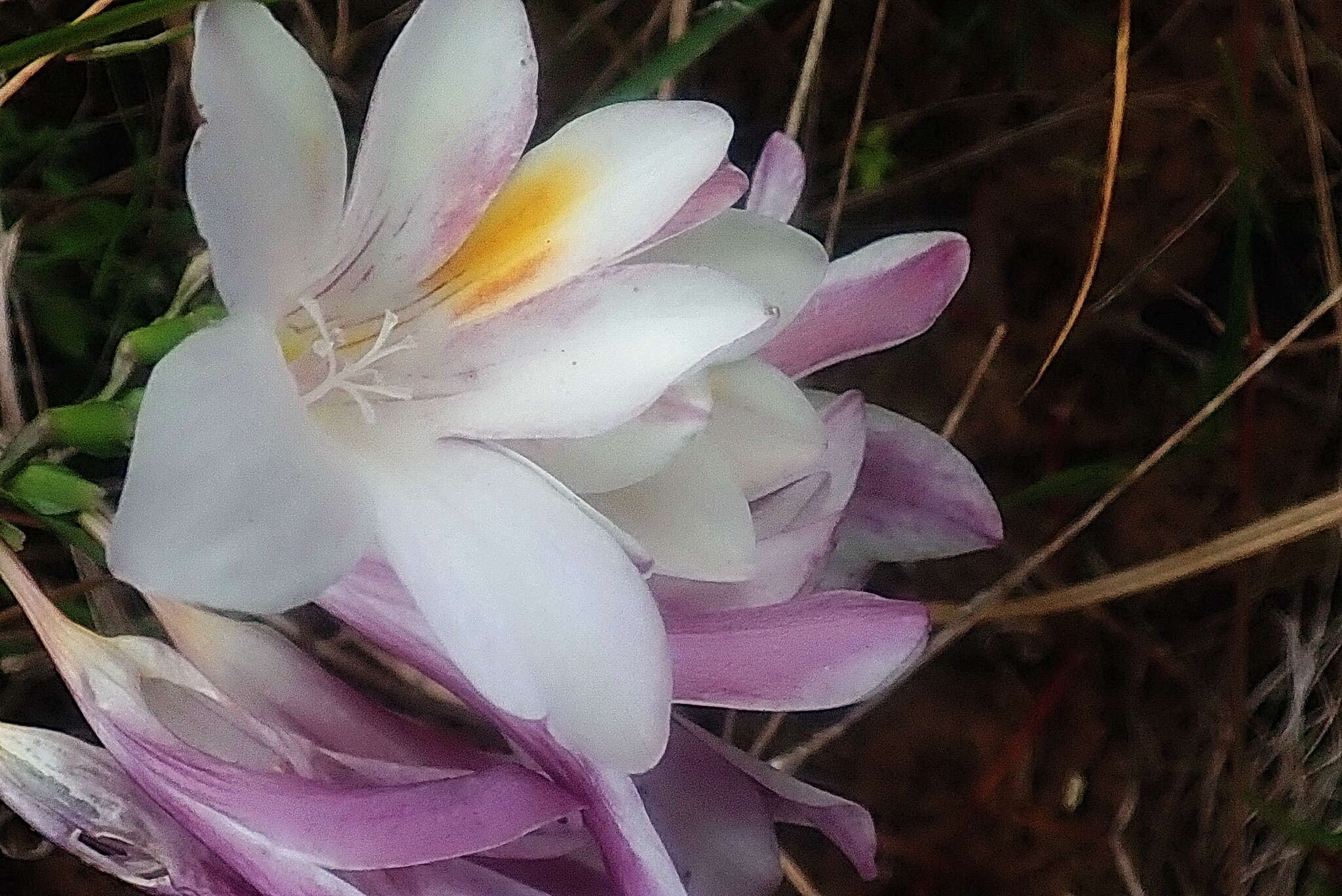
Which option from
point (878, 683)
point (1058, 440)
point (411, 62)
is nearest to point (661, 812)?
point (878, 683)

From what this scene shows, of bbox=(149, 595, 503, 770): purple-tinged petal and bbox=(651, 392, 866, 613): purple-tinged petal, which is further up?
bbox=(651, 392, 866, 613): purple-tinged petal

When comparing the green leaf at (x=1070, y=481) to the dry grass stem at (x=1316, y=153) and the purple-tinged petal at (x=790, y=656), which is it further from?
the purple-tinged petal at (x=790, y=656)

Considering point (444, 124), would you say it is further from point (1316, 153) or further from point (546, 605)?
point (1316, 153)

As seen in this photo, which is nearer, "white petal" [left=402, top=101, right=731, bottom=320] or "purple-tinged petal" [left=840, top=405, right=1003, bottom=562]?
"white petal" [left=402, top=101, right=731, bottom=320]

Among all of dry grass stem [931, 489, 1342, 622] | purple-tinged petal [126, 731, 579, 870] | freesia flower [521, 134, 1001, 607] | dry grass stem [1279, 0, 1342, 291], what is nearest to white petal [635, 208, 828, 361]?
freesia flower [521, 134, 1001, 607]

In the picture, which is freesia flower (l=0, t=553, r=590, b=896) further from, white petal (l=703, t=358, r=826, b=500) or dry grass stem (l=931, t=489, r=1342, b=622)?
dry grass stem (l=931, t=489, r=1342, b=622)

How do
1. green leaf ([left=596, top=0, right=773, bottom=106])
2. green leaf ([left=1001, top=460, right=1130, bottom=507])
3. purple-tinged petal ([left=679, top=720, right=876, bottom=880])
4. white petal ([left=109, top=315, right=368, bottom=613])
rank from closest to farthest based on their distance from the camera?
white petal ([left=109, top=315, right=368, bottom=613])
purple-tinged petal ([left=679, top=720, right=876, bottom=880])
green leaf ([left=596, top=0, right=773, bottom=106])
green leaf ([left=1001, top=460, right=1130, bottom=507])

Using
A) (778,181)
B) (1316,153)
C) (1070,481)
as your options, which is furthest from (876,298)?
(1316,153)

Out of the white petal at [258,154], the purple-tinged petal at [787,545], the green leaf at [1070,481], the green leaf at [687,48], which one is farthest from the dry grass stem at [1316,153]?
the white petal at [258,154]
